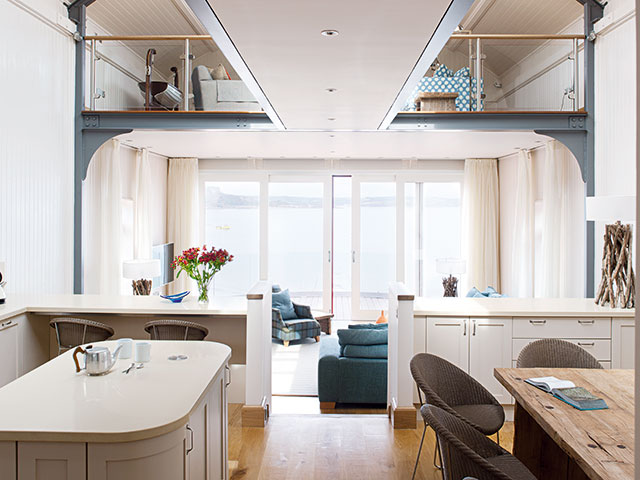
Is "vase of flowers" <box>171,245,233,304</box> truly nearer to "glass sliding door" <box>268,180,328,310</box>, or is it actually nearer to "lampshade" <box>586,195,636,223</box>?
"lampshade" <box>586,195,636,223</box>

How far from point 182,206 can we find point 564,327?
6.74 m

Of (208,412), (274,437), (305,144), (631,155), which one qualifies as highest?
(305,144)

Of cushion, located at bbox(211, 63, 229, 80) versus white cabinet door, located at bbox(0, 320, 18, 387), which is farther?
cushion, located at bbox(211, 63, 229, 80)

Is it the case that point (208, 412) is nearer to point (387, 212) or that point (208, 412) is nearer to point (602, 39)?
point (602, 39)

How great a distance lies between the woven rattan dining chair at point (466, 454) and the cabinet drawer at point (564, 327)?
193 cm

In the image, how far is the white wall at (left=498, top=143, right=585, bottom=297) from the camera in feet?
20.5

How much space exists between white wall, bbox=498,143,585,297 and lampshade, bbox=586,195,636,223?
2.33 meters

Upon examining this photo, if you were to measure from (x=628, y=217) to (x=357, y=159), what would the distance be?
5835 mm

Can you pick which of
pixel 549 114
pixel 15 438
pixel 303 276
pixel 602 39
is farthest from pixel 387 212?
pixel 15 438

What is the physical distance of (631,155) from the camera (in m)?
5.19

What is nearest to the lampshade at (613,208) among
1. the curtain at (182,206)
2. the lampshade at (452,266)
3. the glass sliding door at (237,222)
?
the lampshade at (452,266)

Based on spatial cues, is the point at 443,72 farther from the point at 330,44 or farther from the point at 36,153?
the point at 36,153

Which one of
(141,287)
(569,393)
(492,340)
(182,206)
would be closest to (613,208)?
(492,340)

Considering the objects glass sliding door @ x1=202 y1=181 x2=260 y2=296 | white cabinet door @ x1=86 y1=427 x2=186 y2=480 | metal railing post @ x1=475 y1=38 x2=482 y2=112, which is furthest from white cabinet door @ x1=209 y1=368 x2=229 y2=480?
glass sliding door @ x1=202 y1=181 x2=260 y2=296
